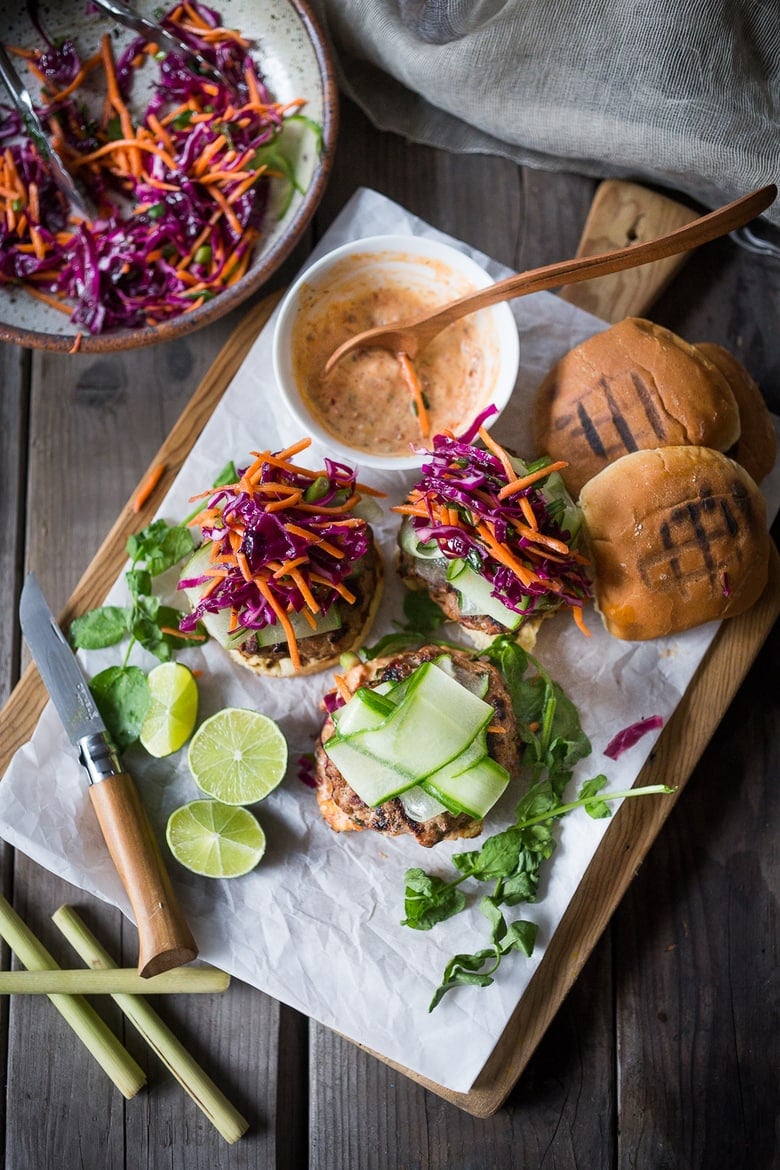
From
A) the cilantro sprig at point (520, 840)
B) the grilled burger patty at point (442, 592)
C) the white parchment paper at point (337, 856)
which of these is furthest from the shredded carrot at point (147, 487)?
the cilantro sprig at point (520, 840)

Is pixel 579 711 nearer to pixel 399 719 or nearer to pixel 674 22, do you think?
pixel 399 719

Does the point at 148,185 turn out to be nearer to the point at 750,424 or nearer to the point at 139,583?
the point at 139,583

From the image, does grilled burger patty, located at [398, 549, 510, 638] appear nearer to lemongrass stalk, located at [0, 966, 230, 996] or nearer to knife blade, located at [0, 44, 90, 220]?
lemongrass stalk, located at [0, 966, 230, 996]

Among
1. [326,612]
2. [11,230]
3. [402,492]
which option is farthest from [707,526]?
[11,230]

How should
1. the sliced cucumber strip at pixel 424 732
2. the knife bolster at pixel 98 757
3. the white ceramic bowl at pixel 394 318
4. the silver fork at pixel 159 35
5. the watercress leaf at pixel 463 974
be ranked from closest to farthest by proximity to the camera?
the sliced cucumber strip at pixel 424 732
the watercress leaf at pixel 463 974
the knife bolster at pixel 98 757
the white ceramic bowl at pixel 394 318
the silver fork at pixel 159 35

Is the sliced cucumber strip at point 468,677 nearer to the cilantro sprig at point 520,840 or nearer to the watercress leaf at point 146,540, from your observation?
the cilantro sprig at point 520,840

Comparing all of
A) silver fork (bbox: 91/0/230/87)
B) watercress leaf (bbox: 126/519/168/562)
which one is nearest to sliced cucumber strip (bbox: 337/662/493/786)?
watercress leaf (bbox: 126/519/168/562)

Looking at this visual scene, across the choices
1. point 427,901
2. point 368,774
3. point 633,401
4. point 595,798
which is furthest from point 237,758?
point 633,401
